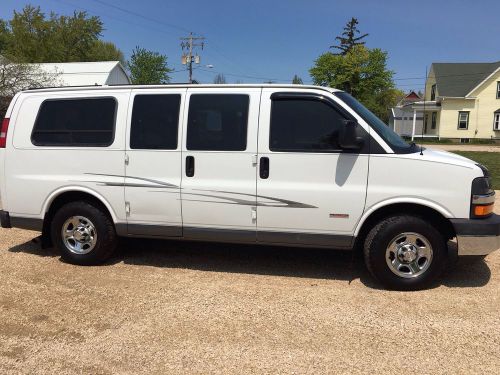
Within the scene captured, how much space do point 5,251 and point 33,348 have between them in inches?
119

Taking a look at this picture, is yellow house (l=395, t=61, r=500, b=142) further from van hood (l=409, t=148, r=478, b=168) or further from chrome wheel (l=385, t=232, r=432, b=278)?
chrome wheel (l=385, t=232, r=432, b=278)

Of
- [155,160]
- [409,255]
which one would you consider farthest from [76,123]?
[409,255]

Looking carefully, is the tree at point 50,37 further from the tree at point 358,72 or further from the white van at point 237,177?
the white van at point 237,177

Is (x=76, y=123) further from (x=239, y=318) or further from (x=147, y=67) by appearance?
(x=147, y=67)

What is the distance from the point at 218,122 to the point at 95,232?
201 centimetres

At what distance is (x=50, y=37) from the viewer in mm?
55688

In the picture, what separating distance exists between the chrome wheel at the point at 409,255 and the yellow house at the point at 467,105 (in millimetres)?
41174

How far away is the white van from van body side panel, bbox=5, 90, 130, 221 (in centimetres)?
1

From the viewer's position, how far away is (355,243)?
15.8 feet

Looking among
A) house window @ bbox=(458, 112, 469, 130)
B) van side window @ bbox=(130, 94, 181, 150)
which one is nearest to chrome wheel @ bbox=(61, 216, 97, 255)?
van side window @ bbox=(130, 94, 181, 150)

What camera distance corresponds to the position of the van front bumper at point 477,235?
14.5ft

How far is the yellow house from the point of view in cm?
4438

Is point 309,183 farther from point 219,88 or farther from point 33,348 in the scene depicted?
point 33,348

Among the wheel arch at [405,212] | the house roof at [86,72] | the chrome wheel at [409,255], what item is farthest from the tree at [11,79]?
the chrome wheel at [409,255]
